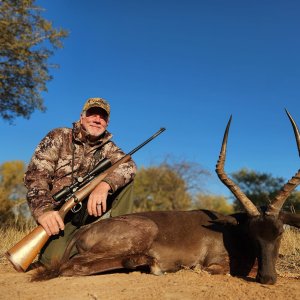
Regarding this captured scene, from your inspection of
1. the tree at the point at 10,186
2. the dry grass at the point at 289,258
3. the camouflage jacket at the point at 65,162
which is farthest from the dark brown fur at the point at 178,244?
the tree at the point at 10,186

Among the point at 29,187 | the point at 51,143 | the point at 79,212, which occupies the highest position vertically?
the point at 51,143

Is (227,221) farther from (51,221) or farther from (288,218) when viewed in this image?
(51,221)

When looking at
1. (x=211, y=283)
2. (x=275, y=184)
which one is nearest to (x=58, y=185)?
(x=211, y=283)

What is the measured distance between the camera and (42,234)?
16.2 feet

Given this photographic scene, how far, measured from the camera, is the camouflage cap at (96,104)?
641 cm

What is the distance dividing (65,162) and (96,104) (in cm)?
101

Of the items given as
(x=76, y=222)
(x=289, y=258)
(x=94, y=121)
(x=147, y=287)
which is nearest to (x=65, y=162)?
(x=94, y=121)

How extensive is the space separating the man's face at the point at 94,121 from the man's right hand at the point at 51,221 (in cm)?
161

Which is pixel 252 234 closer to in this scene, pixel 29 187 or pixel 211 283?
pixel 211 283

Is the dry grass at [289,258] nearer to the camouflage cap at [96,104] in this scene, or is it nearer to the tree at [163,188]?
the camouflage cap at [96,104]

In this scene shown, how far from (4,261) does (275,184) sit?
942 inches

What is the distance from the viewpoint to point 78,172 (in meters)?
6.21

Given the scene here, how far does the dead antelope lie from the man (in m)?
0.47

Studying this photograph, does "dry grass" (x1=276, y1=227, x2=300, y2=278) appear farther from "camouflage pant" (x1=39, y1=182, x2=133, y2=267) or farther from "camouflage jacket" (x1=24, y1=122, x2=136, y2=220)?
"camouflage jacket" (x1=24, y1=122, x2=136, y2=220)
